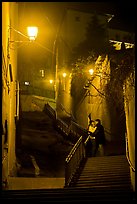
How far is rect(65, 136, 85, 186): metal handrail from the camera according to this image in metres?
11.7

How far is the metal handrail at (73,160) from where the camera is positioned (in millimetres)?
11708

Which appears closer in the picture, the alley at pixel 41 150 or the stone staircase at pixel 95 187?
the stone staircase at pixel 95 187

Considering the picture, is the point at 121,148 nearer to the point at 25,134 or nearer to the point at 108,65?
the point at 108,65

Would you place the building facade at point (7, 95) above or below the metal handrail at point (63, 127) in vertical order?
above

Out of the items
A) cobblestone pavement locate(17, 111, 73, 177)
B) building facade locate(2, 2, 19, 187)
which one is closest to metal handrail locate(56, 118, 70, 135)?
cobblestone pavement locate(17, 111, 73, 177)

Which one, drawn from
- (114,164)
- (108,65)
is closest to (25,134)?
(108,65)

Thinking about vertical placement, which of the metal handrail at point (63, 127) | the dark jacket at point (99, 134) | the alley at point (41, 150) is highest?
the dark jacket at point (99, 134)

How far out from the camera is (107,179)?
1095cm

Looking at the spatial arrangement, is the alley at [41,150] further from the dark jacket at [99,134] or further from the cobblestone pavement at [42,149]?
the dark jacket at [99,134]

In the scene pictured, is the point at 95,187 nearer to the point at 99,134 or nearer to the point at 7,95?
the point at 7,95

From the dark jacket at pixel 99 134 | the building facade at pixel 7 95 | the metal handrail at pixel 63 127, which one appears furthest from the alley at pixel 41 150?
the building facade at pixel 7 95

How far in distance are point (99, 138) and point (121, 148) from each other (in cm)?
467

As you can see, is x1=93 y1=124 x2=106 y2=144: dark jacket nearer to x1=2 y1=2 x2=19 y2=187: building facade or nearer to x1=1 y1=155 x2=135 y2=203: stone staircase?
x1=1 y1=155 x2=135 y2=203: stone staircase

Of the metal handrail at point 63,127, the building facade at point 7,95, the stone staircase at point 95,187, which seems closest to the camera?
the stone staircase at point 95,187
